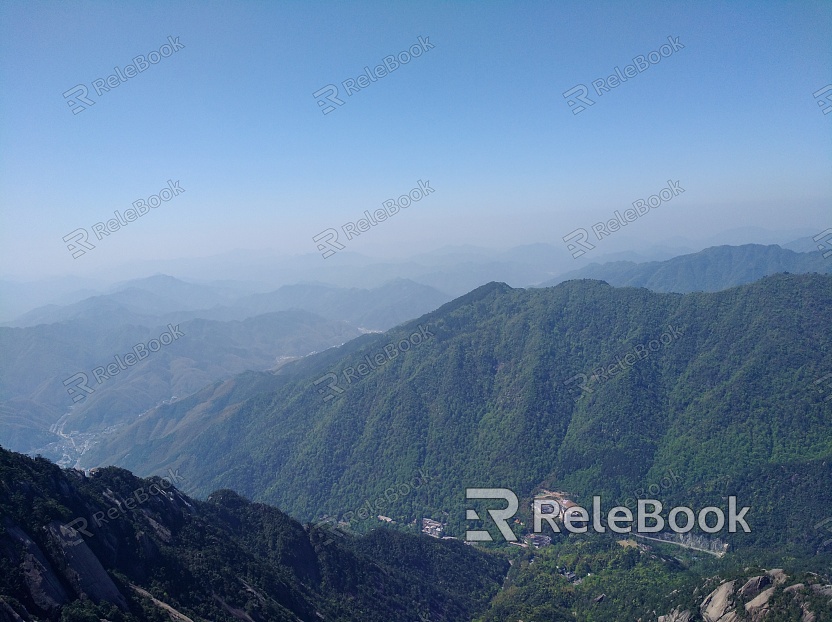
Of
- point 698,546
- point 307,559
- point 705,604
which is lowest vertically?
point 698,546

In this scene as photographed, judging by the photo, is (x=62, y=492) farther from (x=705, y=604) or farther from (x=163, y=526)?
(x=705, y=604)

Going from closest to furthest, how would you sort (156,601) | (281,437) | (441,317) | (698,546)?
(156,601), (698,546), (281,437), (441,317)

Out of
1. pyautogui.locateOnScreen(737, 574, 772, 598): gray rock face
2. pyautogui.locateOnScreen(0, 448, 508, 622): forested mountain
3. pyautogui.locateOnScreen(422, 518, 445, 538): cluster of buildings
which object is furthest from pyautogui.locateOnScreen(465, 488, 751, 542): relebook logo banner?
pyautogui.locateOnScreen(737, 574, 772, 598): gray rock face

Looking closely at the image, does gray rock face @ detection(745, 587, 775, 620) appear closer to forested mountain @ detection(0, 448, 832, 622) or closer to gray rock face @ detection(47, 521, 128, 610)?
forested mountain @ detection(0, 448, 832, 622)

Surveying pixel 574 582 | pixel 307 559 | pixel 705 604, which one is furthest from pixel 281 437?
pixel 705 604

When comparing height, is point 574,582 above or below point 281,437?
below

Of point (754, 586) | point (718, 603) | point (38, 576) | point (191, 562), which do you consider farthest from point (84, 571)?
point (754, 586)

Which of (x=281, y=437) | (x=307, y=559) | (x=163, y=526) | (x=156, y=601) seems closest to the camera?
(x=156, y=601)
